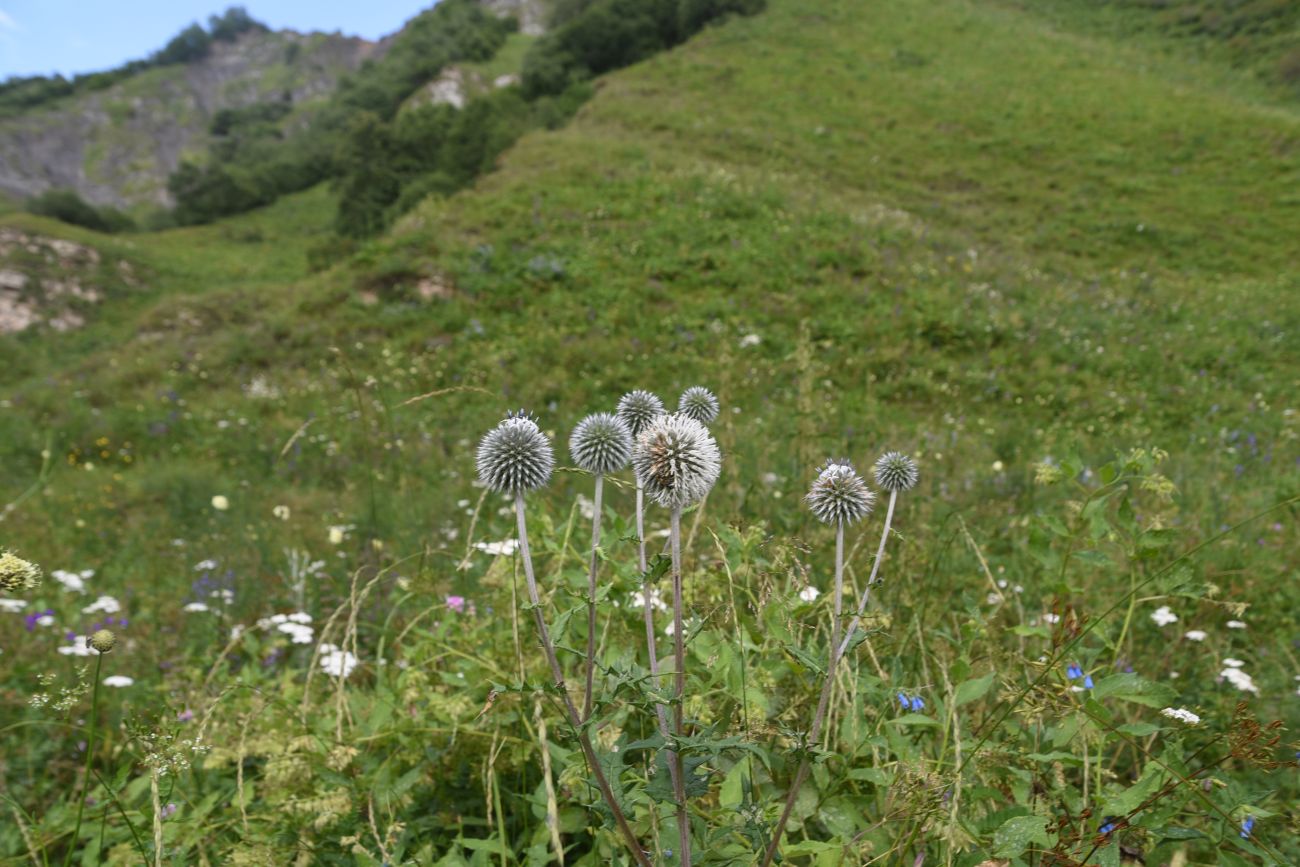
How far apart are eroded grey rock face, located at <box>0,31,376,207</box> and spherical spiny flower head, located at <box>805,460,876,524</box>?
82335 mm

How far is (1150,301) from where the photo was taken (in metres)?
11.9

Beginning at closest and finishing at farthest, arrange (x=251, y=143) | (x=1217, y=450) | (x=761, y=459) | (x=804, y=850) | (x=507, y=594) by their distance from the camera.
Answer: (x=804, y=850)
(x=507, y=594)
(x=761, y=459)
(x=1217, y=450)
(x=251, y=143)

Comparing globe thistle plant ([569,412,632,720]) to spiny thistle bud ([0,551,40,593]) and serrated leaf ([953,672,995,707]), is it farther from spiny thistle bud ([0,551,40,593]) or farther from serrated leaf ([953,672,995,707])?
spiny thistle bud ([0,551,40,593])

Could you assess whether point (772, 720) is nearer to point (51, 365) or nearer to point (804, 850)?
point (804, 850)

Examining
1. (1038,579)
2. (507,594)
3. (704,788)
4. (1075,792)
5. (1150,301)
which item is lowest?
(1150,301)

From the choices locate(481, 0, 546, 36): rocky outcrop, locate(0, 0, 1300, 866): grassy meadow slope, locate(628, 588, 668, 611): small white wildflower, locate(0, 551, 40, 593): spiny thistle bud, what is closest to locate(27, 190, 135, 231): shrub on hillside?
locate(0, 0, 1300, 866): grassy meadow slope

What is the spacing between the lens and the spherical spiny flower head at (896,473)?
2084 millimetres

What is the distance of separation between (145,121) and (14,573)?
109996mm

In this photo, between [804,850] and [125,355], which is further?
[125,355]

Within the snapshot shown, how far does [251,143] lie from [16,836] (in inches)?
2952

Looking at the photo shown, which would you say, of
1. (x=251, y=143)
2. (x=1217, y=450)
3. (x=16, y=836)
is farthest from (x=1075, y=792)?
(x=251, y=143)

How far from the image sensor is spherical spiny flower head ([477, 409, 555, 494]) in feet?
5.42

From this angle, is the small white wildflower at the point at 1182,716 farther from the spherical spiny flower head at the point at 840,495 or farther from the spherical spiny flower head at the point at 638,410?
the spherical spiny flower head at the point at 638,410

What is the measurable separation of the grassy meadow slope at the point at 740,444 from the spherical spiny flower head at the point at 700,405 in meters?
0.37
